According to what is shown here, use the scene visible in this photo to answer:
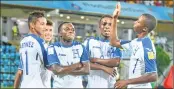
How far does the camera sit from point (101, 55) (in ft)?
24.5

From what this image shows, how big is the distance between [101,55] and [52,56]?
1225mm

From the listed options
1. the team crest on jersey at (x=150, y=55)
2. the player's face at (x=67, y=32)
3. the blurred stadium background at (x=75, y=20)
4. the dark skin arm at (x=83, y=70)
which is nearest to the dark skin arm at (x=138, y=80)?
the team crest on jersey at (x=150, y=55)

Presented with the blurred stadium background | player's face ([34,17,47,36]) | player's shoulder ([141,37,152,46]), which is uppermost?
player's face ([34,17,47,36])

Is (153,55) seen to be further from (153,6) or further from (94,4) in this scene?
(153,6)

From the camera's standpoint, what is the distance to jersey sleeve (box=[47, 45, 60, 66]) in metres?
6.41

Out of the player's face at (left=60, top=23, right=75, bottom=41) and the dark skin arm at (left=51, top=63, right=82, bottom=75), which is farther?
the player's face at (left=60, top=23, right=75, bottom=41)

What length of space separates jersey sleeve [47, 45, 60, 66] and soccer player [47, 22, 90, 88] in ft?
0.11

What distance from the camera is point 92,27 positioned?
22.4 metres

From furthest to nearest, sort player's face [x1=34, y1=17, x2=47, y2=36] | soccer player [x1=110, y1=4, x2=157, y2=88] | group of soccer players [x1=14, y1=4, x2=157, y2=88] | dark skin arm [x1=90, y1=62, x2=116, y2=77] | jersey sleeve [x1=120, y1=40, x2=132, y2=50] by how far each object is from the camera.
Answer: dark skin arm [x1=90, y1=62, x2=116, y2=77], jersey sleeve [x1=120, y1=40, x2=132, y2=50], player's face [x1=34, y1=17, x2=47, y2=36], group of soccer players [x1=14, y1=4, x2=157, y2=88], soccer player [x1=110, y1=4, x2=157, y2=88]

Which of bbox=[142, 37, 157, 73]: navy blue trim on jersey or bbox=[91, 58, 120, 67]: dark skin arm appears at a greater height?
bbox=[142, 37, 157, 73]: navy blue trim on jersey

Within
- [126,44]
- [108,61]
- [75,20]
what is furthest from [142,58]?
[75,20]

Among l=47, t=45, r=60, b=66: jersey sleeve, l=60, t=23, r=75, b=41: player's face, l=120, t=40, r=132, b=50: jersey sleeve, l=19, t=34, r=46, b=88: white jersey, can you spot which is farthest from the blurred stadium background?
l=19, t=34, r=46, b=88: white jersey

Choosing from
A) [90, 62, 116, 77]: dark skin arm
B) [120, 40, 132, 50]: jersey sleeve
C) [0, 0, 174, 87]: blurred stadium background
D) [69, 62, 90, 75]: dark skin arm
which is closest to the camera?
[120, 40, 132, 50]: jersey sleeve

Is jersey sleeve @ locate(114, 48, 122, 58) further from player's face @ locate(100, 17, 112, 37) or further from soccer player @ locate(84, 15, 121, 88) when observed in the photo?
player's face @ locate(100, 17, 112, 37)
